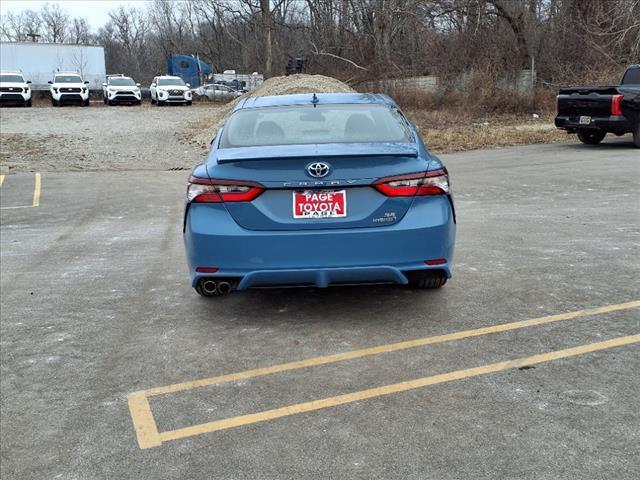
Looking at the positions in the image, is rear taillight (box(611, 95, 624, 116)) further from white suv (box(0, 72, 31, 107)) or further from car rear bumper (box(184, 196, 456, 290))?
white suv (box(0, 72, 31, 107))

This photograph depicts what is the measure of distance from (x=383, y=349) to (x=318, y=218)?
92 centimetres

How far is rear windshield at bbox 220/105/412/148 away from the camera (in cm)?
478

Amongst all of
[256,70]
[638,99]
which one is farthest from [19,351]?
[256,70]

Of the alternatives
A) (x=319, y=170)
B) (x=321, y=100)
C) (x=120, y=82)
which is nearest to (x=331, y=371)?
(x=319, y=170)

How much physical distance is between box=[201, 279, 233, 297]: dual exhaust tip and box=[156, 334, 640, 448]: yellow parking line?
1.19 metres

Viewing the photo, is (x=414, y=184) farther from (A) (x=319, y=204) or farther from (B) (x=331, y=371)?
(B) (x=331, y=371)

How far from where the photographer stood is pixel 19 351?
4.38 meters

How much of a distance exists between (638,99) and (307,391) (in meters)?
14.2

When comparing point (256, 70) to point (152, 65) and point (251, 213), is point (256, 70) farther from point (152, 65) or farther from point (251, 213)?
point (251, 213)

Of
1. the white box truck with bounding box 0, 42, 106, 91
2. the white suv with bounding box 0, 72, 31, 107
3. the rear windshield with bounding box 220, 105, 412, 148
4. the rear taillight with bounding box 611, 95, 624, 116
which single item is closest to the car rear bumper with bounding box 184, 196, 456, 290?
the rear windshield with bounding box 220, 105, 412, 148

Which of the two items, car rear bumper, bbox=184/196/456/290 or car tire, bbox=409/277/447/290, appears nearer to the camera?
car rear bumper, bbox=184/196/456/290

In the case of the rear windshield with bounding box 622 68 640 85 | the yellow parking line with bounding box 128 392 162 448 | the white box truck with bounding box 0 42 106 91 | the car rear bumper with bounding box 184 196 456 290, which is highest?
the white box truck with bounding box 0 42 106 91

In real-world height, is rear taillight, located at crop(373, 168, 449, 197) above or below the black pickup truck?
below

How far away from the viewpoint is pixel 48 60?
4744cm
